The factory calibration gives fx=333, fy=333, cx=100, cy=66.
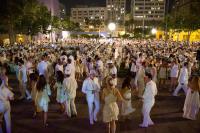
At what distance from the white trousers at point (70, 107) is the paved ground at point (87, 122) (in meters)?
0.21

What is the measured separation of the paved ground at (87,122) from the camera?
32.1 feet

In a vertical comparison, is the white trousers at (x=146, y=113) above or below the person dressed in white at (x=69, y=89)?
below

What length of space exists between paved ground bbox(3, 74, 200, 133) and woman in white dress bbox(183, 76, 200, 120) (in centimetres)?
24

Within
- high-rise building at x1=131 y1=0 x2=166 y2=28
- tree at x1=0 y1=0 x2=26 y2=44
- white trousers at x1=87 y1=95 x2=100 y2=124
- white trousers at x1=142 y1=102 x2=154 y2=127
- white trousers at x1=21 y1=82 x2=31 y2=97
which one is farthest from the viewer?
high-rise building at x1=131 y1=0 x2=166 y2=28

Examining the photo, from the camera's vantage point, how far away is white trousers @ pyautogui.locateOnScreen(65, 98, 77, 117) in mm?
10756

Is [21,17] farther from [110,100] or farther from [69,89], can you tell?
[110,100]

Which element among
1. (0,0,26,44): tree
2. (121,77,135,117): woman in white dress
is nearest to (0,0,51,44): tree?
(0,0,26,44): tree

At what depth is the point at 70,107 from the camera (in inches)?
448

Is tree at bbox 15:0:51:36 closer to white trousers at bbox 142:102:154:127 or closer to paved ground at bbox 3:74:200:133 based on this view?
paved ground at bbox 3:74:200:133

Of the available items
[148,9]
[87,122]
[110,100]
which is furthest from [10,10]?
[148,9]

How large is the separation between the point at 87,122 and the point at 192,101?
3.46 metres

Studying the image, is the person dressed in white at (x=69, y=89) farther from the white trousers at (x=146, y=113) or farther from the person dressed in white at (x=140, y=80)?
the person dressed in white at (x=140, y=80)

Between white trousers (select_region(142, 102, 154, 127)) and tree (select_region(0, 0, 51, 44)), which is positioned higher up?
tree (select_region(0, 0, 51, 44))

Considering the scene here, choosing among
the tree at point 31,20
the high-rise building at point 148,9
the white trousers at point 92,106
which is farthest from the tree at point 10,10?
the high-rise building at point 148,9
